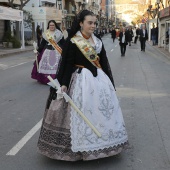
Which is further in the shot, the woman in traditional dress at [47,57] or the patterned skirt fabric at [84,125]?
the woman in traditional dress at [47,57]

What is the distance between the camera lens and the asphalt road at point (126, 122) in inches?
176

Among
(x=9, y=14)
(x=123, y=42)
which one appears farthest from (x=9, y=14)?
(x=123, y=42)

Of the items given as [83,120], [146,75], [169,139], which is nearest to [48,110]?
[83,120]

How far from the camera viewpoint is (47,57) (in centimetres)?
1070

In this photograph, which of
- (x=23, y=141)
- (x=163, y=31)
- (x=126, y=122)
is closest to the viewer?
(x=23, y=141)

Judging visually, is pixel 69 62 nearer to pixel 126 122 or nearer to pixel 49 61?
pixel 126 122

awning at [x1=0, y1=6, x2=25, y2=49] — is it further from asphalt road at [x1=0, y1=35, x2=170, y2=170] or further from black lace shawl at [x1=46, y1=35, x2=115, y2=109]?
black lace shawl at [x1=46, y1=35, x2=115, y2=109]

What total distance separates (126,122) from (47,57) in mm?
4885

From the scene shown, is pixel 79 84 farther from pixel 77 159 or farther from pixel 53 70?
pixel 53 70

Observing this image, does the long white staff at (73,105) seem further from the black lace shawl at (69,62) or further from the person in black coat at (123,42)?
the person in black coat at (123,42)

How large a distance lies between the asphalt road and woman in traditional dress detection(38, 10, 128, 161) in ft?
0.77

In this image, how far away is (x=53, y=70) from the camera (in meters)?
→ 10.6

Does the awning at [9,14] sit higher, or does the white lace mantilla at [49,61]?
the awning at [9,14]

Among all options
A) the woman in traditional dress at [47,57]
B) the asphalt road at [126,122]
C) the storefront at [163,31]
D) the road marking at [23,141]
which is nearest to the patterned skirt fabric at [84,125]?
the asphalt road at [126,122]
